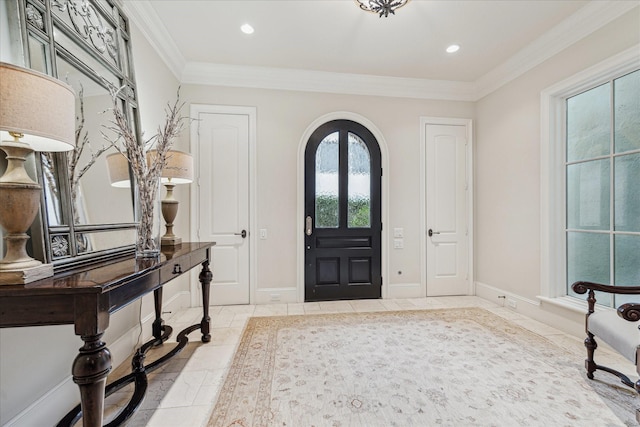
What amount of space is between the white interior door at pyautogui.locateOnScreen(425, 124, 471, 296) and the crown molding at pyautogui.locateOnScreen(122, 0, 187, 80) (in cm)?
→ 316

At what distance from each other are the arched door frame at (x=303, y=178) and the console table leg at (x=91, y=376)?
257cm

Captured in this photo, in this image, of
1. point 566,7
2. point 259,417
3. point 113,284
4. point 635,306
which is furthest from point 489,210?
point 113,284

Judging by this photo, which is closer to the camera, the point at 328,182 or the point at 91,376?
the point at 91,376

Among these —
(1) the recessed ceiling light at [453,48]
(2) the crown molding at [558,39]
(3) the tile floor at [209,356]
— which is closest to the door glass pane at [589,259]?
(3) the tile floor at [209,356]

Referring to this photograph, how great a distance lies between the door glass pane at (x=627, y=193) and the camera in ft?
7.30

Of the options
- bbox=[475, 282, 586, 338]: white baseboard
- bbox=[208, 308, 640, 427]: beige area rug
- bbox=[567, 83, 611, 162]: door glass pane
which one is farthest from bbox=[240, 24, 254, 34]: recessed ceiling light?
bbox=[475, 282, 586, 338]: white baseboard

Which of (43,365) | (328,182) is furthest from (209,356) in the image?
(328,182)

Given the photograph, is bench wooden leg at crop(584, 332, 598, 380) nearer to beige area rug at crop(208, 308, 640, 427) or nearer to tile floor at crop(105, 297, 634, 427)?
beige area rug at crop(208, 308, 640, 427)

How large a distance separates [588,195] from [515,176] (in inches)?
28.9

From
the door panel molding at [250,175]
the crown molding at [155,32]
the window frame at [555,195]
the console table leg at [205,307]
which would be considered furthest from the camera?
the door panel molding at [250,175]

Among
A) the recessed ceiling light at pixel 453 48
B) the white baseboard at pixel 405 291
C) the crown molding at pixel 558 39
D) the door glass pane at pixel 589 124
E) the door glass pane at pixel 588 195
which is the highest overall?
the recessed ceiling light at pixel 453 48

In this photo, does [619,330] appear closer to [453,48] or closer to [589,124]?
[589,124]

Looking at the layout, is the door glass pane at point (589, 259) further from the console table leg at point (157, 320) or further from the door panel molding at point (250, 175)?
the console table leg at point (157, 320)

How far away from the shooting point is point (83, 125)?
1677mm
